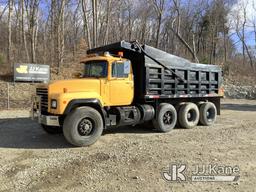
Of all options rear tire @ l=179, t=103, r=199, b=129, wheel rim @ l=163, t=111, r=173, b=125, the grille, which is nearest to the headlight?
the grille

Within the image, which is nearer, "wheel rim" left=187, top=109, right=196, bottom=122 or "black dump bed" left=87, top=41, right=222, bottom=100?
"black dump bed" left=87, top=41, right=222, bottom=100

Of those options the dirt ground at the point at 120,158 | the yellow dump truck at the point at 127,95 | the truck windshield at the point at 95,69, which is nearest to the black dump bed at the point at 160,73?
the yellow dump truck at the point at 127,95

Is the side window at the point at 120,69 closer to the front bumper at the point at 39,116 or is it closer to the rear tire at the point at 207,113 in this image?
the front bumper at the point at 39,116

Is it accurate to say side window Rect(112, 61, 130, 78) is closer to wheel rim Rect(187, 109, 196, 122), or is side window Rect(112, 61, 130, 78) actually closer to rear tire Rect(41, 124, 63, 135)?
rear tire Rect(41, 124, 63, 135)

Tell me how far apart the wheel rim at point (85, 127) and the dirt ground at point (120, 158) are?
41 centimetres

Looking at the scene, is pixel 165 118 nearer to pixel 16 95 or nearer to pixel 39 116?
pixel 39 116

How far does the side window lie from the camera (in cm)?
936

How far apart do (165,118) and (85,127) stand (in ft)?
11.4

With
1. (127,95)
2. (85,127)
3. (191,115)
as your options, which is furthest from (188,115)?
(85,127)

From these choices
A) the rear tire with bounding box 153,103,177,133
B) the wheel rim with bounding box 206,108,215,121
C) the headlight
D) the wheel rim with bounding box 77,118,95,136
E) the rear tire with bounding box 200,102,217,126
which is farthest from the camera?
the wheel rim with bounding box 206,108,215,121

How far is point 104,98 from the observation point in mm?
9188

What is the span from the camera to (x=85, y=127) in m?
8.42

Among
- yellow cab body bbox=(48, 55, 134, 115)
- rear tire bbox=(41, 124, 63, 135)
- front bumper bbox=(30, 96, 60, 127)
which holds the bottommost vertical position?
rear tire bbox=(41, 124, 63, 135)

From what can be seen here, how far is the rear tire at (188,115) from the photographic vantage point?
11.4 meters
